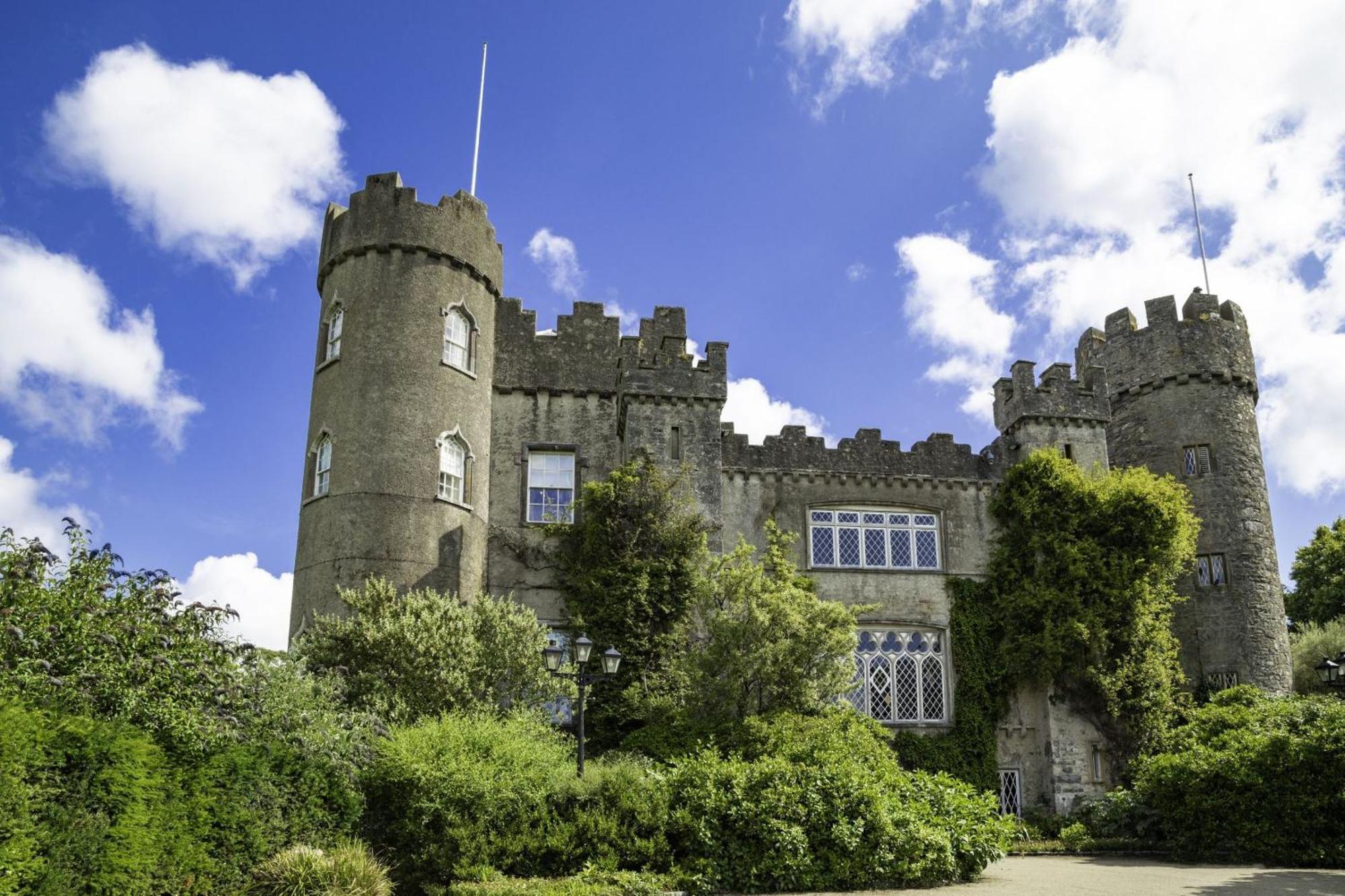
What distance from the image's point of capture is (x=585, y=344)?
2475cm

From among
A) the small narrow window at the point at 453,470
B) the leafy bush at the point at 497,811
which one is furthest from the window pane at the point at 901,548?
the leafy bush at the point at 497,811

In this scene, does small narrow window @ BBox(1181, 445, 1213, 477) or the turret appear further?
small narrow window @ BBox(1181, 445, 1213, 477)

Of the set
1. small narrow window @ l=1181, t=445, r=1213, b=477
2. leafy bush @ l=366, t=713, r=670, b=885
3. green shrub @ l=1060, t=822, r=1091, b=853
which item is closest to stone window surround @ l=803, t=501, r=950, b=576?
green shrub @ l=1060, t=822, r=1091, b=853

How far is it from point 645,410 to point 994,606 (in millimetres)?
9367

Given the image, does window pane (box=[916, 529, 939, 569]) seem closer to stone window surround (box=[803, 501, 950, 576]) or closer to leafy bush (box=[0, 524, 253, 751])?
stone window surround (box=[803, 501, 950, 576])

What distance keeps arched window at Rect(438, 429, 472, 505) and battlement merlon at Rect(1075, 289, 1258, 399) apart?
60.5ft

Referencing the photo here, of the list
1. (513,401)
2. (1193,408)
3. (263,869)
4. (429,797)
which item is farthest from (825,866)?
(1193,408)

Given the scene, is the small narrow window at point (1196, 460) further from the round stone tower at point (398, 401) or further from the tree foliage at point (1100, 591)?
the round stone tower at point (398, 401)

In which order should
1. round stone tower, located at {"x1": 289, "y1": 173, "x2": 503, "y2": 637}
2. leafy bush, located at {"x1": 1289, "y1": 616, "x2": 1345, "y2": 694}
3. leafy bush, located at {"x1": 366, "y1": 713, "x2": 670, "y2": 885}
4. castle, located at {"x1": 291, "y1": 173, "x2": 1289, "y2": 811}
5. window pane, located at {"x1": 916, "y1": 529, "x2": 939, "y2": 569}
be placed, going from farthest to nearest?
leafy bush, located at {"x1": 1289, "y1": 616, "x2": 1345, "y2": 694}
window pane, located at {"x1": 916, "y1": 529, "x2": 939, "y2": 569}
castle, located at {"x1": 291, "y1": 173, "x2": 1289, "y2": 811}
round stone tower, located at {"x1": 289, "y1": 173, "x2": 503, "y2": 637}
leafy bush, located at {"x1": 366, "y1": 713, "x2": 670, "y2": 885}

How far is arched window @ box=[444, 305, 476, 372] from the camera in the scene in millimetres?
22859

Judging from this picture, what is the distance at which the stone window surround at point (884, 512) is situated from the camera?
24.1m

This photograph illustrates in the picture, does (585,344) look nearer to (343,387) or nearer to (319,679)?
(343,387)

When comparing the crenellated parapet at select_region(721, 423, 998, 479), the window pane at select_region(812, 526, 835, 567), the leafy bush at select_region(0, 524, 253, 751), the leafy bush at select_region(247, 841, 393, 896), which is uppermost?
the crenellated parapet at select_region(721, 423, 998, 479)

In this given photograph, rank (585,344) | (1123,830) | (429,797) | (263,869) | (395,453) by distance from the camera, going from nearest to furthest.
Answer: (263,869) → (429,797) → (1123,830) → (395,453) → (585,344)
